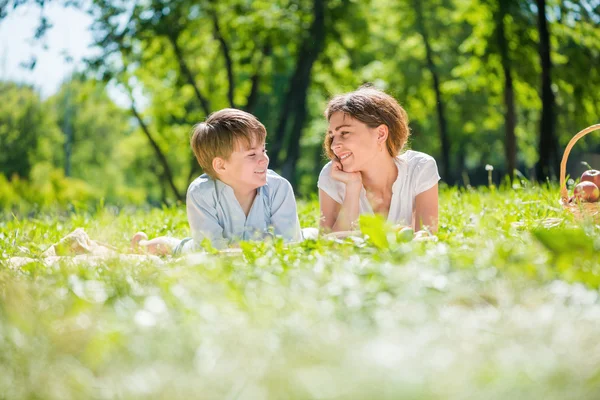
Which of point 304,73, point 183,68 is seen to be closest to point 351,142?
point 304,73

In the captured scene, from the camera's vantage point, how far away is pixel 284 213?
4.75 metres

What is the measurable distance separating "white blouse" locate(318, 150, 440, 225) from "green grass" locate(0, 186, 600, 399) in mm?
1958

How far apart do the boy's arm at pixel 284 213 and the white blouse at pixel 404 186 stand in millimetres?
303

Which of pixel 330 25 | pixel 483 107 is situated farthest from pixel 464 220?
pixel 483 107

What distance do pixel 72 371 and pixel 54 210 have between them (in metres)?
6.21

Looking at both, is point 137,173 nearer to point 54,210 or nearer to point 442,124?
point 442,124

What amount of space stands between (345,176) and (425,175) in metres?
0.59

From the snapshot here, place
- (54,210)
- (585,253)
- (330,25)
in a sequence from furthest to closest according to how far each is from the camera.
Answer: (330,25), (54,210), (585,253)

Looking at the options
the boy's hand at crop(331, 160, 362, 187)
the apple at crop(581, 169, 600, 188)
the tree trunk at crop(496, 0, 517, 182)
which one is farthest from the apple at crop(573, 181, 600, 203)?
the tree trunk at crop(496, 0, 517, 182)

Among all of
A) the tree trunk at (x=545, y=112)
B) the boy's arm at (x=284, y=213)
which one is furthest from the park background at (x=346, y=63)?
the boy's arm at (x=284, y=213)

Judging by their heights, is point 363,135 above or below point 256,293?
above

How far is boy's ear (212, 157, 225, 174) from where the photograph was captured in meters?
4.71

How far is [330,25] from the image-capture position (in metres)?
14.5

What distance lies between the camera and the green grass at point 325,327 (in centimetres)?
155
